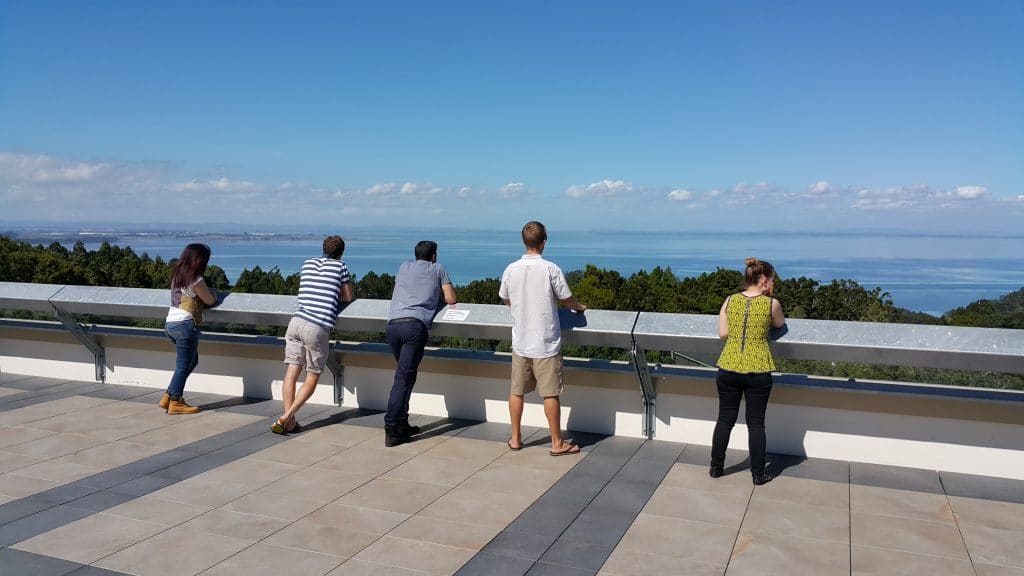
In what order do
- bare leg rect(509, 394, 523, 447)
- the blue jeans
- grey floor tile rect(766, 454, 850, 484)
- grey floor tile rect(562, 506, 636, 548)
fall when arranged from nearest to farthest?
grey floor tile rect(562, 506, 636, 548), grey floor tile rect(766, 454, 850, 484), bare leg rect(509, 394, 523, 447), the blue jeans

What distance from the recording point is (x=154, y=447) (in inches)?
231

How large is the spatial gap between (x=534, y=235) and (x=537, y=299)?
466 mm

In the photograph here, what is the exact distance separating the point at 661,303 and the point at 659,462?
9.86 m

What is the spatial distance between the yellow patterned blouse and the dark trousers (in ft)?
7.48

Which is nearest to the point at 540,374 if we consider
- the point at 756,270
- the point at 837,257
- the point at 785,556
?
the point at 756,270

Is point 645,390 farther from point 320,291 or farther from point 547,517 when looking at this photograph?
point 320,291

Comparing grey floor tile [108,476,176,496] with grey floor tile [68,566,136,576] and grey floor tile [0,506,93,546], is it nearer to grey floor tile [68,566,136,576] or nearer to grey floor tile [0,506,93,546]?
grey floor tile [0,506,93,546]

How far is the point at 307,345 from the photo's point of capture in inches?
246

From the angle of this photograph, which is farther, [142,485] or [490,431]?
[490,431]

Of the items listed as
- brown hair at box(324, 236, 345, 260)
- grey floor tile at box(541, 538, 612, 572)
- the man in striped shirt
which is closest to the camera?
grey floor tile at box(541, 538, 612, 572)

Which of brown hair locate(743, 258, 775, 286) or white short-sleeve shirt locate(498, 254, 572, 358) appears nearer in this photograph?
brown hair locate(743, 258, 775, 286)

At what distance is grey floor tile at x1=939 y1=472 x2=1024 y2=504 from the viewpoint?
15.6 ft

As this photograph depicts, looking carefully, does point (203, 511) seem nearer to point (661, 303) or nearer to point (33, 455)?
point (33, 455)

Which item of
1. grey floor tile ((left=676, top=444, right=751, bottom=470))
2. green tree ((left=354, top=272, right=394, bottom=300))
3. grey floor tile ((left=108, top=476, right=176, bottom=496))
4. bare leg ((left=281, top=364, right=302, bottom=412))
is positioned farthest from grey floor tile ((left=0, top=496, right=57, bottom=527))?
grey floor tile ((left=676, top=444, right=751, bottom=470))
